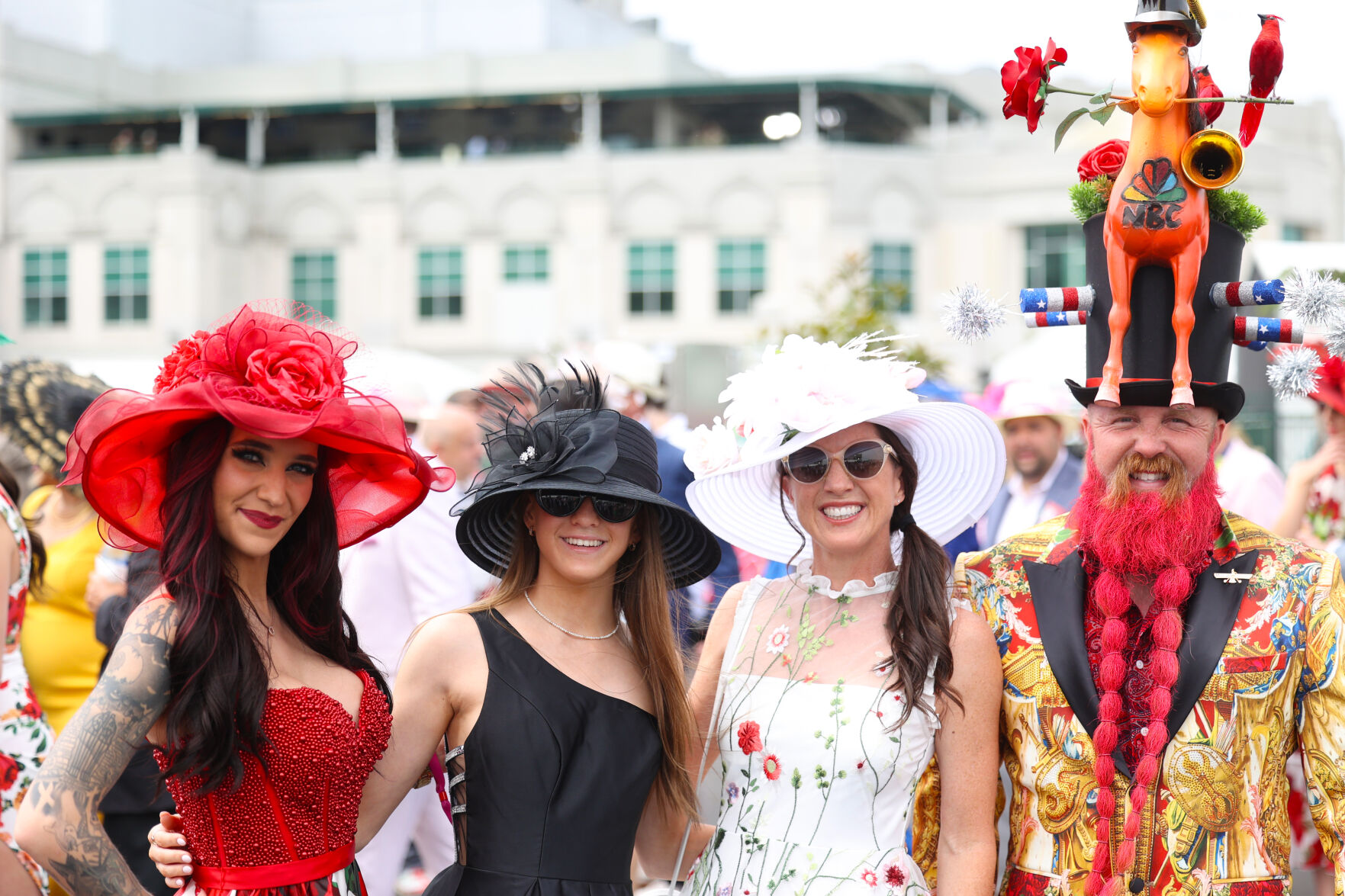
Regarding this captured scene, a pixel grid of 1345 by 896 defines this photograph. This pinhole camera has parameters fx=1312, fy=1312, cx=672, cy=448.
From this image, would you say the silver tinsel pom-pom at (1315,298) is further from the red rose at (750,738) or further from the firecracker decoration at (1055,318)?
the red rose at (750,738)

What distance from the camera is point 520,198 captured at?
28.8 meters

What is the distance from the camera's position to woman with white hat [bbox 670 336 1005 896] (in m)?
2.68

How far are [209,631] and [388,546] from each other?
260cm

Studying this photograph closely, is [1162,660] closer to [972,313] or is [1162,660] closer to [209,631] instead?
[972,313]

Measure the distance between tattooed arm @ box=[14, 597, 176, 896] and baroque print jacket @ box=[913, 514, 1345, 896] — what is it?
158 centimetres

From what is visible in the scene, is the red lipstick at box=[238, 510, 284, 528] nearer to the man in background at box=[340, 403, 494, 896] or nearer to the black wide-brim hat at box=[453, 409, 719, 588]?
the black wide-brim hat at box=[453, 409, 719, 588]

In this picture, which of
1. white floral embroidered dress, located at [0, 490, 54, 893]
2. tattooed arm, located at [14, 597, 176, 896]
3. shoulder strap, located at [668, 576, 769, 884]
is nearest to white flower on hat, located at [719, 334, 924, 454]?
shoulder strap, located at [668, 576, 769, 884]

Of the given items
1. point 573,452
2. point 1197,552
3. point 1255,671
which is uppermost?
point 573,452

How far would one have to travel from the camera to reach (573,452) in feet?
9.28

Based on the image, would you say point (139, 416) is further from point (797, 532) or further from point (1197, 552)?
point (1197, 552)

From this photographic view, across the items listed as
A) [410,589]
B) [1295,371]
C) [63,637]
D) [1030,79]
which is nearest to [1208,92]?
[1030,79]

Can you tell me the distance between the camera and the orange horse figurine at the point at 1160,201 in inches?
104

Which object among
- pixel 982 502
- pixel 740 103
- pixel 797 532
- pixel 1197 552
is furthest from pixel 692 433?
pixel 740 103

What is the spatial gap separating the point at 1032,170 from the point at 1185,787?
84.8 ft
